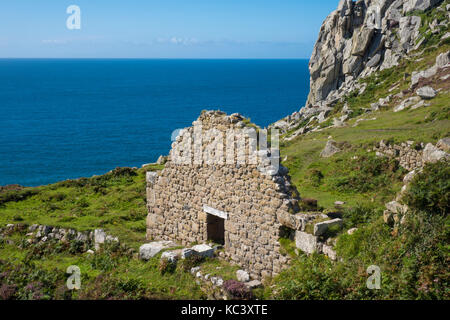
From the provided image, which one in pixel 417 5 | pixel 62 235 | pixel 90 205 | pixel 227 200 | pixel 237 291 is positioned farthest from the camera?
pixel 417 5

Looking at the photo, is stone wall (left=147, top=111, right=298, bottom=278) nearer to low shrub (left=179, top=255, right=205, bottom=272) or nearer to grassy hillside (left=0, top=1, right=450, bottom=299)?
grassy hillside (left=0, top=1, right=450, bottom=299)

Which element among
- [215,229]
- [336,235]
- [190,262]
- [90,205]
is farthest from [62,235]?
[336,235]

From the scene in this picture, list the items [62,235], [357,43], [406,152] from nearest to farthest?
[62,235] → [406,152] → [357,43]

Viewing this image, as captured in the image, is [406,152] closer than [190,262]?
No

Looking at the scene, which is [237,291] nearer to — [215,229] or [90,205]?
[215,229]

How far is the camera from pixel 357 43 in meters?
58.2

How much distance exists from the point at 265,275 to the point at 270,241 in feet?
3.26

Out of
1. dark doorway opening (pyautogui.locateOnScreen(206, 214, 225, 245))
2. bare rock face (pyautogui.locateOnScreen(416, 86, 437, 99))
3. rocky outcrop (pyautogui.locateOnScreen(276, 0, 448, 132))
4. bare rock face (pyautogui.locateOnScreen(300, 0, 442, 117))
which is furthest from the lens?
bare rock face (pyautogui.locateOnScreen(300, 0, 442, 117))

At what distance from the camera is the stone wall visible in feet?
38.6

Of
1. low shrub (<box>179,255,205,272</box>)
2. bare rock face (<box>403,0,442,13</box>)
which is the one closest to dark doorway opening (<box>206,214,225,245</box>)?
low shrub (<box>179,255,205,272</box>)

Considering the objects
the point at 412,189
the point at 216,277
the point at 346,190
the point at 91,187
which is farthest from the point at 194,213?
→ the point at 91,187

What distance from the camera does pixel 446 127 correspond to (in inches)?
879

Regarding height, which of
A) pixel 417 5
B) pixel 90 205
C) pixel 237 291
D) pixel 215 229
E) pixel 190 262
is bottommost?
pixel 237 291

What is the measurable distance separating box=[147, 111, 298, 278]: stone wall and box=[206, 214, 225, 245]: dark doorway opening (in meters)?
0.13
